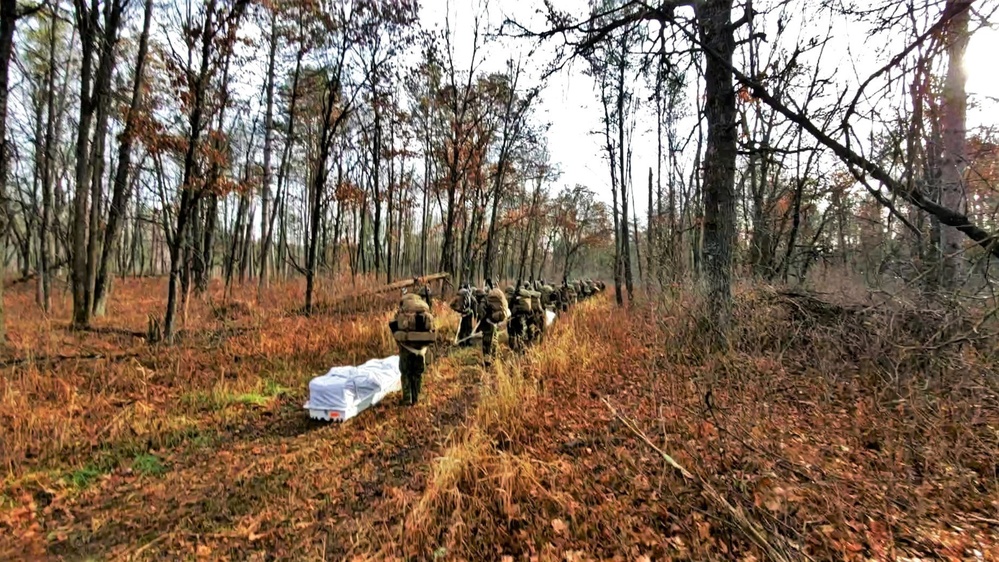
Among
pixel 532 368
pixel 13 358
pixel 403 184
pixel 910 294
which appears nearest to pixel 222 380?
pixel 13 358

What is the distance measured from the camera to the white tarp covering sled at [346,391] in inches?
183

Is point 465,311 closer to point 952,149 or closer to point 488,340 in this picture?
point 488,340

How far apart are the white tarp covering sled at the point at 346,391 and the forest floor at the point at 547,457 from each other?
16cm

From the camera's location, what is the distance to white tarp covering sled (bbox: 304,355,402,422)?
183 inches

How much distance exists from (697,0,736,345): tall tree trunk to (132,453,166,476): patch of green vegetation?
20.9 ft

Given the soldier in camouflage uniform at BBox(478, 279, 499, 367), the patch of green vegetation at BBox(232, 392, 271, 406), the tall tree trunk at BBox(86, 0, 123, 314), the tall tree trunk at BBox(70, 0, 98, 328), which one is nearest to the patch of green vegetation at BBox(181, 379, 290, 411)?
the patch of green vegetation at BBox(232, 392, 271, 406)

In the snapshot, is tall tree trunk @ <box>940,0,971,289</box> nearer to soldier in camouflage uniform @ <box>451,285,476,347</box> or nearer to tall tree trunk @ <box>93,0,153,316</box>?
soldier in camouflage uniform @ <box>451,285,476,347</box>

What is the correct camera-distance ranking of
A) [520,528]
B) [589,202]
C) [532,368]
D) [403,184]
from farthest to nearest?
1. [589,202]
2. [403,184]
3. [532,368]
4. [520,528]

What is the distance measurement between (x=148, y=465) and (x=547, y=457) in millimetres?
3571

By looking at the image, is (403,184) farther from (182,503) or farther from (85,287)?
(182,503)

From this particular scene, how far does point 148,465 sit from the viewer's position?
3709 mm

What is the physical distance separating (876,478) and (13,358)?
8.88 m

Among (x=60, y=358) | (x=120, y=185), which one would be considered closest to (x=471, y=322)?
(x=60, y=358)

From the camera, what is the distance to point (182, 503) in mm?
3174
